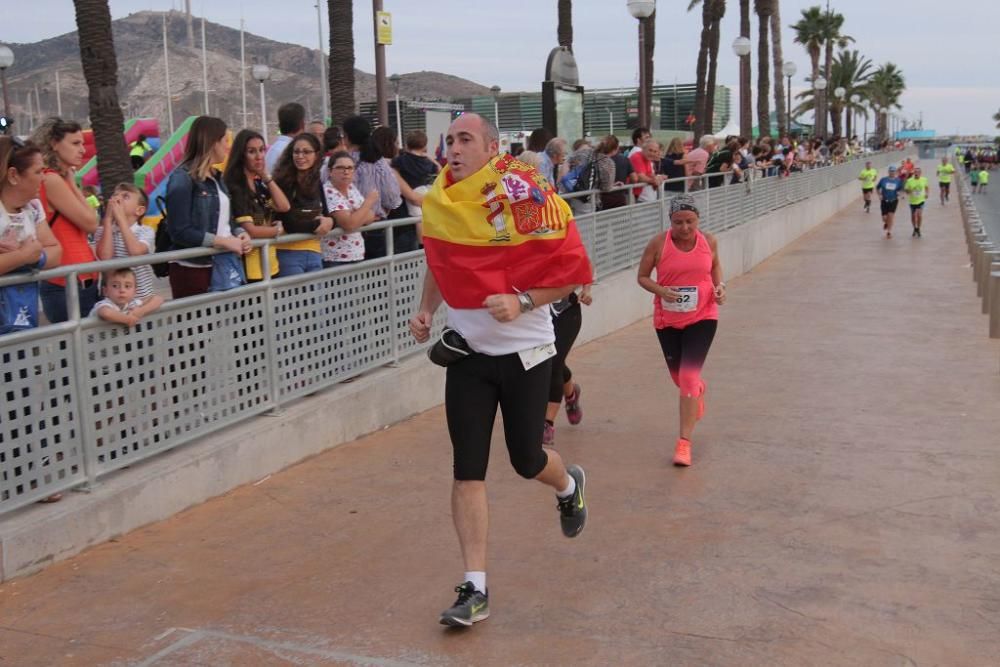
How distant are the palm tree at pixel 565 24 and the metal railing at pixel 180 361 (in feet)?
56.2

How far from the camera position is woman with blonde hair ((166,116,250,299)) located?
6.25 metres

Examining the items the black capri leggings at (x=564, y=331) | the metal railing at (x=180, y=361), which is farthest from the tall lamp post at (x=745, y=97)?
the black capri leggings at (x=564, y=331)

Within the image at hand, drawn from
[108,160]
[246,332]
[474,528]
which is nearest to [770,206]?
[108,160]

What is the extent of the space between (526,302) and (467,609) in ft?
3.88

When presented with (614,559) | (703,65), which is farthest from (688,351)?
(703,65)

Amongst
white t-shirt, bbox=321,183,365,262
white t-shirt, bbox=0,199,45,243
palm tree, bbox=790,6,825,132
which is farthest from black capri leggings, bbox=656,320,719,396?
palm tree, bbox=790,6,825,132

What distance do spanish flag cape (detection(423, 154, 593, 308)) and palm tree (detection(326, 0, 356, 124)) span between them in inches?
494

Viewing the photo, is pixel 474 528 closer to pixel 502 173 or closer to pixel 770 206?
pixel 502 173

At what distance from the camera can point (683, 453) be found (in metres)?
6.91

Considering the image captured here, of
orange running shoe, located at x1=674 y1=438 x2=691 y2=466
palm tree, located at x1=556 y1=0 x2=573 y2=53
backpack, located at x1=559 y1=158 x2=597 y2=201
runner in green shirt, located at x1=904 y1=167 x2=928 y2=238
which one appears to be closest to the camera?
orange running shoe, located at x1=674 y1=438 x2=691 y2=466

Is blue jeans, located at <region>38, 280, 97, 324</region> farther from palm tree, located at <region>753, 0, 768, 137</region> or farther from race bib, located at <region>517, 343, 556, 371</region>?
palm tree, located at <region>753, 0, 768, 137</region>

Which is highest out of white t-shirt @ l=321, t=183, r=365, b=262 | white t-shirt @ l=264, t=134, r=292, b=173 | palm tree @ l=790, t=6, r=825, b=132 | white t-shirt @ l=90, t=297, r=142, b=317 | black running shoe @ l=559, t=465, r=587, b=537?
palm tree @ l=790, t=6, r=825, b=132

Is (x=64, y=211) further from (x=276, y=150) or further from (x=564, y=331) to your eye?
(x=276, y=150)

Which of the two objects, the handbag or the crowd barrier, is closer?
the handbag
